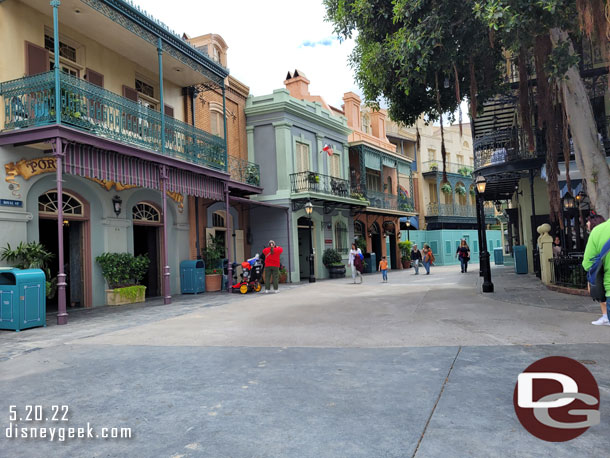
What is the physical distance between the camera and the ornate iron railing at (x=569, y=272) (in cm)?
1080

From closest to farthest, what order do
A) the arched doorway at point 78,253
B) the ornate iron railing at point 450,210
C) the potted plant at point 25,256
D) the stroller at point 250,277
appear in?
the potted plant at point 25,256 < the arched doorway at point 78,253 < the stroller at point 250,277 < the ornate iron railing at point 450,210

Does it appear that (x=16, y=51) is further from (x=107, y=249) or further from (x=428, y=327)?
(x=428, y=327)

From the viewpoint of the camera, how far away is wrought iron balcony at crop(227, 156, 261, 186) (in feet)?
60.4

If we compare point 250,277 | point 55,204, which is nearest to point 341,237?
point 250,277

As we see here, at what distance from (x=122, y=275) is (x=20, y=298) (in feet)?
13.2

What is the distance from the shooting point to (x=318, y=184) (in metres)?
21.4

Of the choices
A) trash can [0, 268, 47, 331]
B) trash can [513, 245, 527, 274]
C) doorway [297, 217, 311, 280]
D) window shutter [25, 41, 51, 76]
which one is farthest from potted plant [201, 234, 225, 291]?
trash can [513, 245, 527, 274]

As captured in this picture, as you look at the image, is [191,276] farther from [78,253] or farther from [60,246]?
[60,246]

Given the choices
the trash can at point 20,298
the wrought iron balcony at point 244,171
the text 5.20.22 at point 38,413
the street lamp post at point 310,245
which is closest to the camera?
the text 5.20.22 at point 38,413

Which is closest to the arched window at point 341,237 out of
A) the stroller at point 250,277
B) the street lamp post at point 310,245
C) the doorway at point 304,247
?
the doorway at point 304,247

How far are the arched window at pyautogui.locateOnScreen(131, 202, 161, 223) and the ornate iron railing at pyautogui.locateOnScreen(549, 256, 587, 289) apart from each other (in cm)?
1167

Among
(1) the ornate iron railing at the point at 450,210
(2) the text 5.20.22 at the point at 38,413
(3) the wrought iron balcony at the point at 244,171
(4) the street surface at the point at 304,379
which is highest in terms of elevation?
(3) the wrought iron balcony at the point at 244,171

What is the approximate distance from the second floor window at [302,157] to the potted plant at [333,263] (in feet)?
13.6

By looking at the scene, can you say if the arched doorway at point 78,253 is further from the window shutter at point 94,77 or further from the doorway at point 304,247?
the doorway at point 304,247
